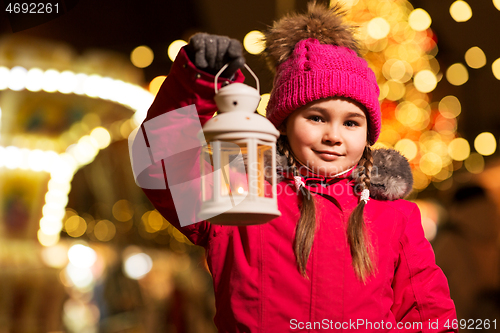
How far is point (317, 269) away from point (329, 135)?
39 centimetres

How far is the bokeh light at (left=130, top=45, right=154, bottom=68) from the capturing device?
3.97 metres

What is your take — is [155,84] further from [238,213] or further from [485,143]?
[238,213]

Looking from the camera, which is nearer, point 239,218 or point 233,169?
point 239,218

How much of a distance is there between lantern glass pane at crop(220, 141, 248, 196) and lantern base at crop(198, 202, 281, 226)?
2.5 inches

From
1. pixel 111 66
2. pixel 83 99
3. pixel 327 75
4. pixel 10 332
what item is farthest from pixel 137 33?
pixel 327 75

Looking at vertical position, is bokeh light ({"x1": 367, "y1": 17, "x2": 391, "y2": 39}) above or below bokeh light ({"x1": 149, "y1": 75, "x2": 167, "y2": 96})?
above

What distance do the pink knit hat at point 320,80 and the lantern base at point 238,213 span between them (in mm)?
517

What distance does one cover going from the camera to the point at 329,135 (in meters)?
1.31

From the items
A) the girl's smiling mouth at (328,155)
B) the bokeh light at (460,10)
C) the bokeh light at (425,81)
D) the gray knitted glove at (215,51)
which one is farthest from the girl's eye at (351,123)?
the bokeh light at (460,10)

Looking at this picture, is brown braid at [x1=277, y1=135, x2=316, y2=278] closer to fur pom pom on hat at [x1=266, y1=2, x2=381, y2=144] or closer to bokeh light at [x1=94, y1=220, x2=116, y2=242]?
fur pom pom on hat at [x1=266, y1=2, x2=381, y2=144]

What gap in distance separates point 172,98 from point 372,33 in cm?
276

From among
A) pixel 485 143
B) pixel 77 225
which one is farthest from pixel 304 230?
pixel 77 225

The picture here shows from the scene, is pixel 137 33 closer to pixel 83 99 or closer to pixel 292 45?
pixel 83 99

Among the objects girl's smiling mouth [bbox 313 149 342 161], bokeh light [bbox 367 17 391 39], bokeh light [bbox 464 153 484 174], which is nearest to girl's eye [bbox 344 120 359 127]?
girl's smiling mouth [bbox 313 149 342 161]
